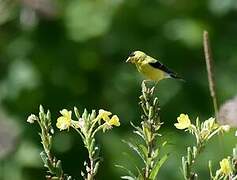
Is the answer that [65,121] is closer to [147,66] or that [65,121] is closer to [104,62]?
[147,66]

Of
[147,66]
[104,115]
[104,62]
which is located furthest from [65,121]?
[104,62]

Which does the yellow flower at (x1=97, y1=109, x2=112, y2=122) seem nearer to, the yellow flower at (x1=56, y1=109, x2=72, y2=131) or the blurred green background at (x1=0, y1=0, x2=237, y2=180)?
the yellow flower at (x1=56, y1=109, x2=72, y2=131)

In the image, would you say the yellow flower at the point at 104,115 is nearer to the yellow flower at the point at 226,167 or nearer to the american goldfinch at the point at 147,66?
the american goldfinch at the point at 147,66

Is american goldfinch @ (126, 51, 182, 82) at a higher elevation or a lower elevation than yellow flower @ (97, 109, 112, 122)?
higher

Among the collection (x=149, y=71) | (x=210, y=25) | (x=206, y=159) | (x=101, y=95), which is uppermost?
(x=210, y=25)

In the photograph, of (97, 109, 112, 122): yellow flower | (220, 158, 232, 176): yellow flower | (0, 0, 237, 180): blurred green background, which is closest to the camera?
(220, 158, 232, 176): yellow flower

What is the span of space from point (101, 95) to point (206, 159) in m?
0.97

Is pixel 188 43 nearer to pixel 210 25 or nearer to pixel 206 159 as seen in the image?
pixel 210 25

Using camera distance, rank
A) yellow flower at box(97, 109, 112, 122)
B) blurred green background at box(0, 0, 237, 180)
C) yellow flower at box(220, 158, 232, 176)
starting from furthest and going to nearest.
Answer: blurred green background at box(0, 0, 237, 180), yellow flower at box(97, 109, 112, 122), yellow flower at box(220, 158, 232, 176)

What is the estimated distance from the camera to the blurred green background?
531 centimetres

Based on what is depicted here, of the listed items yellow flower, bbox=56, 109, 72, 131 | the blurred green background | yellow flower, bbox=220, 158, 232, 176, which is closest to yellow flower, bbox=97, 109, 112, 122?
yellow flower, bbox=56, 109, 72, 131

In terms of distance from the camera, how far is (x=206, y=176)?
4.77 m

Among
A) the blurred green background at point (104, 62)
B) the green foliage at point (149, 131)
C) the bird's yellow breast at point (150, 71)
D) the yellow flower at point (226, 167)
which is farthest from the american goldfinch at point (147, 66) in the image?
the blurred green background at point (104, 62)

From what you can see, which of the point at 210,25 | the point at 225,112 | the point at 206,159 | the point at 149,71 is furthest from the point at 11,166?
the point at 149,71
